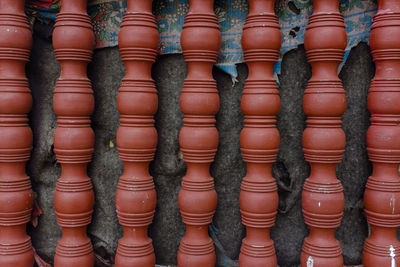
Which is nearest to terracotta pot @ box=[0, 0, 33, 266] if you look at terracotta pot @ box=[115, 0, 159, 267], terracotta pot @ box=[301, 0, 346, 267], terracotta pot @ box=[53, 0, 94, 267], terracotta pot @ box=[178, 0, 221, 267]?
terracotta pot @ box=[53, 0, 94, 267]

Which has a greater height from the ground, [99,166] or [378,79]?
[378,79]

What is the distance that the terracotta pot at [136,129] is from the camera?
1817 mm

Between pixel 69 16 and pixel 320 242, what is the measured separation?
1783 mm

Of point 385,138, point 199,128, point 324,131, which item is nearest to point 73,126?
point 199,128

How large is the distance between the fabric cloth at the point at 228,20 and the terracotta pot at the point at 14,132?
0.23 m

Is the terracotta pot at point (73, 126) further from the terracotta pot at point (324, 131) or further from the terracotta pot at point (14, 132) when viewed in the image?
the terracotta pot at point (324, 131)

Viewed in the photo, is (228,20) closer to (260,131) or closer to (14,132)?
(260,131)

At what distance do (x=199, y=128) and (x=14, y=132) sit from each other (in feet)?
3.33

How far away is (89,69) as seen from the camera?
2.06 meters

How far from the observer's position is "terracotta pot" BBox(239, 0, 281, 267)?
1.77 metres

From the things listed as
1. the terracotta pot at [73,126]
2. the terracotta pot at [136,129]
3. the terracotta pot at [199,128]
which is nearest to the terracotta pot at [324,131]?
the terracotta pot at [199,128]

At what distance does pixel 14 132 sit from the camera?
1905 mm

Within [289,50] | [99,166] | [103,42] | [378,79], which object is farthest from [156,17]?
[378,79]

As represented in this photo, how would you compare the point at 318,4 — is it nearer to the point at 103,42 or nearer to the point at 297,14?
the point at 297,14
